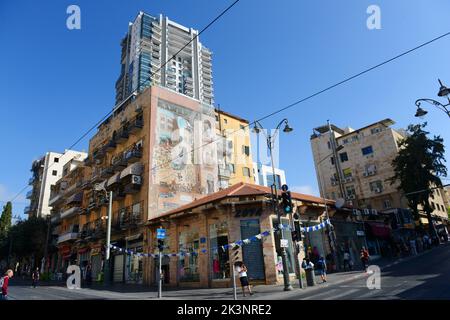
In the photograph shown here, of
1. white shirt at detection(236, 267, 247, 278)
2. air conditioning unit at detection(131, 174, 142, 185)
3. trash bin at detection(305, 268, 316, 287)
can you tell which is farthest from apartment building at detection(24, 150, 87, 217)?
trash bin at detection(305, 268, 316, 287)

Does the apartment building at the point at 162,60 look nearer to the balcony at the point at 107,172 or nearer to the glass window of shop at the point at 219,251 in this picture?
the balcony at the point at 107,172

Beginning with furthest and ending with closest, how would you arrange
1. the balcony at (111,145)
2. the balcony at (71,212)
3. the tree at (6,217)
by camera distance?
the tree at (6,217)
the balcony at (71,212)
the balcony at (111,145)

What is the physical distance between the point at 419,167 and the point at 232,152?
79.0 feet

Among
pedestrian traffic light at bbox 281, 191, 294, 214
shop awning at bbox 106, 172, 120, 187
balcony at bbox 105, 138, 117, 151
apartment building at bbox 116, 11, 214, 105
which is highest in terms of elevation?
apartment building at bbox 116, 11, 214, 105

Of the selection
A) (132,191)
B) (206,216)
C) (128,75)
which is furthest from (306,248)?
(128,75)

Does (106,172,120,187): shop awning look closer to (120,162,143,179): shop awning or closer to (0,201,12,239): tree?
(120,162,143,179): shop awning

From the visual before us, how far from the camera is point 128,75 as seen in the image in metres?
94.8

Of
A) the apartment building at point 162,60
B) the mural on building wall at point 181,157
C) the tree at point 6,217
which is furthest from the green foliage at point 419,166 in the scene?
the tree at point 6,217

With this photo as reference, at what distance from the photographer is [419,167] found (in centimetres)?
3803

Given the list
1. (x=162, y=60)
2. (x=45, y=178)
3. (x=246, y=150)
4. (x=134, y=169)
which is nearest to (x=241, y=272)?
(x=134, y=169)

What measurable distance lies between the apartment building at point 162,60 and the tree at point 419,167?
62841mm

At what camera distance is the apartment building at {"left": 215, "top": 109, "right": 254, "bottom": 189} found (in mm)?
39453

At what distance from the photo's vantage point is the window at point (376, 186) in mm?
44750

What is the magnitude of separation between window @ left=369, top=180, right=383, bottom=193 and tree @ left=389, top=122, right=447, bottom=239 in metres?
4.25
